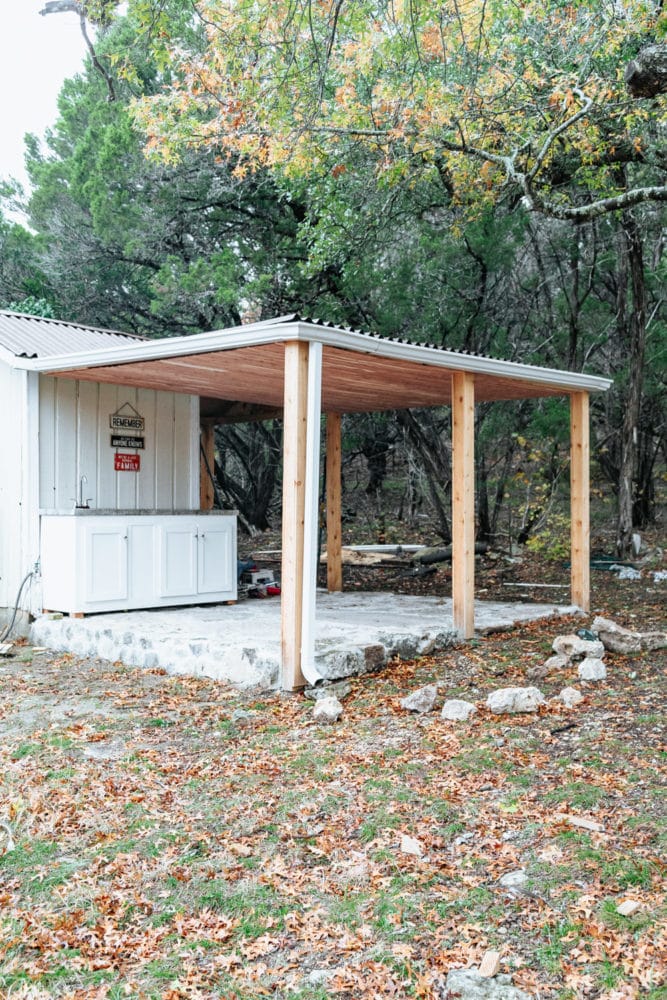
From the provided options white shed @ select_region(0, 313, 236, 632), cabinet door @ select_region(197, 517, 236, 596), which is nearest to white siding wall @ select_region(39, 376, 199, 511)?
white shed @ select_region(0, 313, 236, 632)

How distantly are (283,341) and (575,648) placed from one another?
303 centimetres

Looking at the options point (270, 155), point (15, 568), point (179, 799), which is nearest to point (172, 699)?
point (179, 799)

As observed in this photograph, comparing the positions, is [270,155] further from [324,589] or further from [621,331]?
[621,331]

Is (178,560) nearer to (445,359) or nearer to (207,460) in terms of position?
(207,460)

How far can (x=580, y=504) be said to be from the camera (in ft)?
27.9

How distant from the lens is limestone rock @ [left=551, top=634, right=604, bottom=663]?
6324mm

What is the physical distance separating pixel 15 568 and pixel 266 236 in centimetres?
664

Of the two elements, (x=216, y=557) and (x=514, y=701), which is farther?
(x=216, y=557)

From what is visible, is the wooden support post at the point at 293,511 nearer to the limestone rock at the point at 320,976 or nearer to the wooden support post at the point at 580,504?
the limestone rock at the point at 320,976

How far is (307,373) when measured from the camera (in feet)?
18.5

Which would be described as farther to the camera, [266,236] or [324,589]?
[266,236]

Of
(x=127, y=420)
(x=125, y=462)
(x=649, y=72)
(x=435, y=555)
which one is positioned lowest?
(x=435, y=555)

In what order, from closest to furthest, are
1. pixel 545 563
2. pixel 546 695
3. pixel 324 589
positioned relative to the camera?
pixel 546 695
pixel 324 589
pixel 545 563

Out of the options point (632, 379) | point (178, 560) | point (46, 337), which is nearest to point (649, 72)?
point (178, 560)
